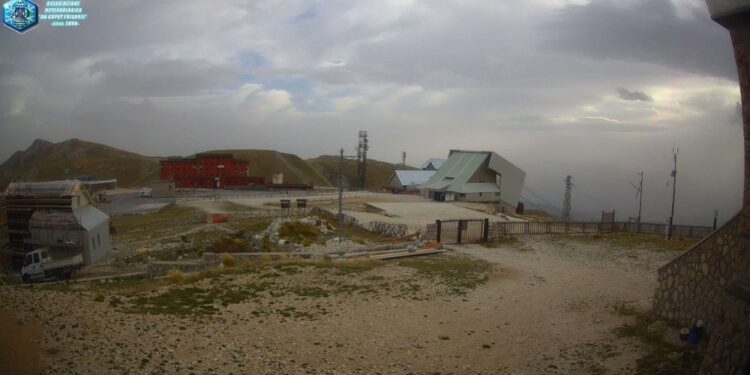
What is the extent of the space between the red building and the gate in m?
60.9

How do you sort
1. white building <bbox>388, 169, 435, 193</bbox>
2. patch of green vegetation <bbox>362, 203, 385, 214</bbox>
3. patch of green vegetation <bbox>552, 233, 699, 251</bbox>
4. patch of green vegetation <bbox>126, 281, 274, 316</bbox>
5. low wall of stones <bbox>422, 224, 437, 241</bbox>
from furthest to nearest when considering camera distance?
white building <bbox>388, 169, 435, 193</bbox> < patch of green vegetation <bbox>362, 203, 385, 214</bbox> < low wall of stones <bbox>422, 224, 437, 241</bbox> < patch of green vegetation <bbox>552, 233, 699, 251</bbox> < patch of green vegetation <bbox>126, 281, 274, 316</bbox>

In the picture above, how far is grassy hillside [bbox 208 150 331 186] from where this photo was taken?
4375 inches

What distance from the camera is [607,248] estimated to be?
2212 centimetres

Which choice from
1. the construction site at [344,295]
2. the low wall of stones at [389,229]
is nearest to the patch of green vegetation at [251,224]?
the construction site at [344,295]

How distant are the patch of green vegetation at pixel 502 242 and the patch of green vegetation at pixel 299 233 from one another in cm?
891

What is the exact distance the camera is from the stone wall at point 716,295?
258 inches

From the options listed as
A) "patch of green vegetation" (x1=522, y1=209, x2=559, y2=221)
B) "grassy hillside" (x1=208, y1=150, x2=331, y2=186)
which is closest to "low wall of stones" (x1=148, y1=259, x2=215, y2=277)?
"patch of green vegetation" (x1=522, y1=209, x2=559, y2=221)

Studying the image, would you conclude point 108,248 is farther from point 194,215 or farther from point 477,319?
point 477,319

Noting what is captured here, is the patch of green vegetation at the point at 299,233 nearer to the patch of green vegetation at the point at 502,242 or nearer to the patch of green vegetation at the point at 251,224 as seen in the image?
the patch of green vegetation at the point at 251,224

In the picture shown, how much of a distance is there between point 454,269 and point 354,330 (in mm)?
7356

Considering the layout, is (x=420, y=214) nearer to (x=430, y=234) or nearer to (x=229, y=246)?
(x=430, y=234)

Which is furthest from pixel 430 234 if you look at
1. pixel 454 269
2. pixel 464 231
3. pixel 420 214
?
pixel 420 214

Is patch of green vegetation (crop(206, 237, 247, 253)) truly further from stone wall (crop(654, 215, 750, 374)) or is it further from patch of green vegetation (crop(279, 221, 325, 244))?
stone wall (crop(654, 215, 750, 374))

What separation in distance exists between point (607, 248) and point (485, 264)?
24.5ft
